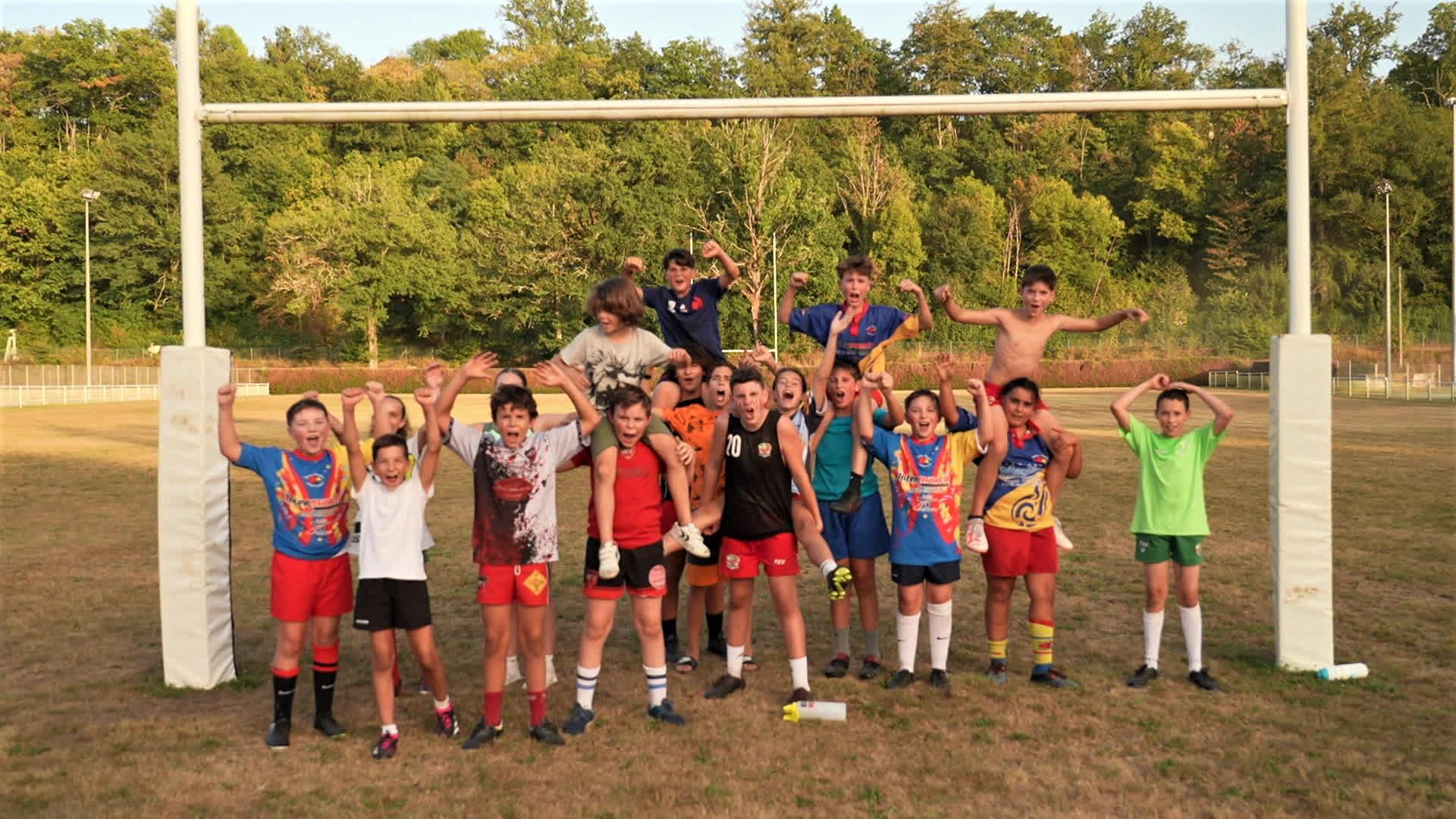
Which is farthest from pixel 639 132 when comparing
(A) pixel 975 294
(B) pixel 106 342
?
(B) pixel 106 342

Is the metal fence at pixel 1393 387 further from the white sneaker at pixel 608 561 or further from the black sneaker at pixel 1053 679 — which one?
the white sneaker at pixel 608 561

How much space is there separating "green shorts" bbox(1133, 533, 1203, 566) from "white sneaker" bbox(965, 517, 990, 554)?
0.83m

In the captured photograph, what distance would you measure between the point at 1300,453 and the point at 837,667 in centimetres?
275

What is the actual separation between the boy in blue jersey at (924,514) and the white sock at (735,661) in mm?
783

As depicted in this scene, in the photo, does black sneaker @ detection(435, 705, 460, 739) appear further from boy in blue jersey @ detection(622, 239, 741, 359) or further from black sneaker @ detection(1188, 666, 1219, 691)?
black sneaker @ detection(1188, 666, 1219, 691)

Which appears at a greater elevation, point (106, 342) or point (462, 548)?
point (106, 342)

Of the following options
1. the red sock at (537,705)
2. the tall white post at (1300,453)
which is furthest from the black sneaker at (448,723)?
the tall white post at (1300,453)

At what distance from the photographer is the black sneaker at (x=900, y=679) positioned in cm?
585

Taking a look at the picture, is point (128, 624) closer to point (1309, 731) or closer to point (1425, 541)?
point (1309, 731)

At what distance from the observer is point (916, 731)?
5137mm

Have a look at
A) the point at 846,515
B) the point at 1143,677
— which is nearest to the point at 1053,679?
the point at 1143,677

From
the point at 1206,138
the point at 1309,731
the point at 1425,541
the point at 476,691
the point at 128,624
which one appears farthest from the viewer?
the point at 1206,138

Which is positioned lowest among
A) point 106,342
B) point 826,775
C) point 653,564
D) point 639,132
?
point 826,775

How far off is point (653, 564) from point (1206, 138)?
2740 inches
